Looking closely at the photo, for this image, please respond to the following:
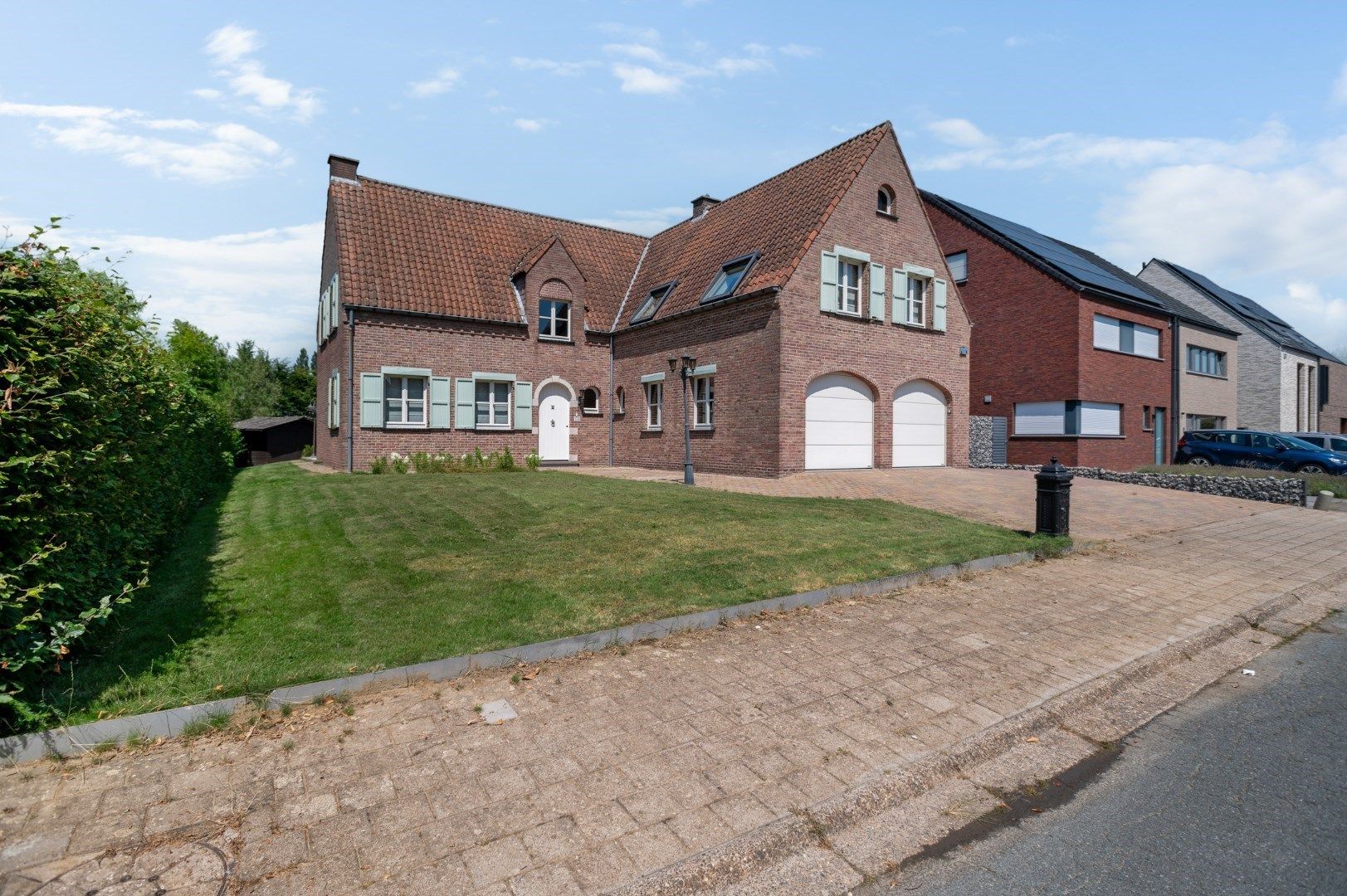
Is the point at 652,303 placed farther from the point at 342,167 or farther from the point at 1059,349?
the point at 1059,349

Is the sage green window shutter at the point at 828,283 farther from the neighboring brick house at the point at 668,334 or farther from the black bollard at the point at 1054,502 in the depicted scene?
the black bollard at the point at 1054,502

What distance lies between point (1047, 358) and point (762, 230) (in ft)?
39.0

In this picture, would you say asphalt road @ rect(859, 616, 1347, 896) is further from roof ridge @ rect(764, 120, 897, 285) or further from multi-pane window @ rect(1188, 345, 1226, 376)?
multi-pane window @ rect(1188, 345, 1226, 376)

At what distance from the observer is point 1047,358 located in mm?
24531

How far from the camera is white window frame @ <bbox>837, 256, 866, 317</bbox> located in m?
18.8

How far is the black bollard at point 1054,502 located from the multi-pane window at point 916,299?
1161 cm

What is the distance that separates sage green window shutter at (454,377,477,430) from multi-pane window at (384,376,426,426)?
90 centimetres

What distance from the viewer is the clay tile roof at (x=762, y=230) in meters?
18.3

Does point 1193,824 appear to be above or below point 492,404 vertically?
below

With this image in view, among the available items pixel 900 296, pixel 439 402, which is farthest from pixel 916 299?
pixel 439 402

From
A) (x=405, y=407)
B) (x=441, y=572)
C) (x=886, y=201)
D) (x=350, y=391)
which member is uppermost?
(x=886, y=201)

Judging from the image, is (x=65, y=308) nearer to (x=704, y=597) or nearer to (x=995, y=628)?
(x=704, y=597)

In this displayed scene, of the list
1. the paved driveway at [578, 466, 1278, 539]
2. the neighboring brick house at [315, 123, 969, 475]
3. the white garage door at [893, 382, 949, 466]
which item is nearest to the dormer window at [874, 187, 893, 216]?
the neighboring brick house at [315, 123, 969, 475]

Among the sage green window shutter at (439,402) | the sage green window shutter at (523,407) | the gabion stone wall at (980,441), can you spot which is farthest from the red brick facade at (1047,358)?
the sage green window shutter at (439,402)
